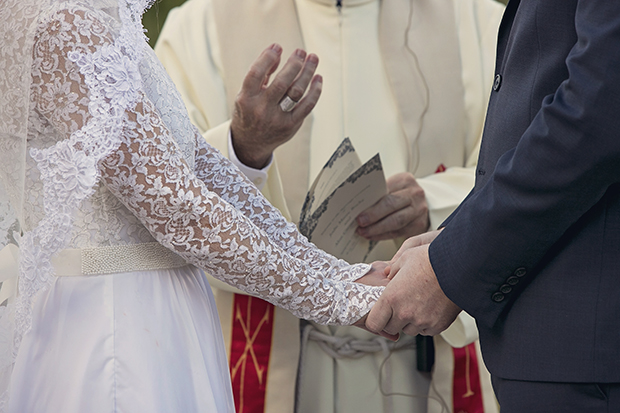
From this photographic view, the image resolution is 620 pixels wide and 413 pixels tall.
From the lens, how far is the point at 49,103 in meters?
1.18

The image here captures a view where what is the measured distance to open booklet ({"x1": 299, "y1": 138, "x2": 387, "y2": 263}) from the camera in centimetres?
192

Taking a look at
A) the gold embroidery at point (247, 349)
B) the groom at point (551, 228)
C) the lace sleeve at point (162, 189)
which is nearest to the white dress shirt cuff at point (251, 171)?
the gold embroidery at point (247, 349)

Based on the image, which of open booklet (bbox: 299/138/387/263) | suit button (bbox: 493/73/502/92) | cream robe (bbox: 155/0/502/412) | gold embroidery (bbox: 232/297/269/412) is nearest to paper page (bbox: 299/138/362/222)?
open booklet (bbox: 299/138/387/263)

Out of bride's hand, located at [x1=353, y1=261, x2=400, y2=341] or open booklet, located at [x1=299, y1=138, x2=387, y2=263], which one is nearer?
bride's hand, located at [x1=353, y1=261, x2=400, y2=341]

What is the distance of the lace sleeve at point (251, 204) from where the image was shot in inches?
65.4

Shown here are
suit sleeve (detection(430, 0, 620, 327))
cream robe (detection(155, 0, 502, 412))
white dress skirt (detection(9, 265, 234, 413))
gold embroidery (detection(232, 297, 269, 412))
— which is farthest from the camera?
cream robe (detection(155, 0, 502, 412))

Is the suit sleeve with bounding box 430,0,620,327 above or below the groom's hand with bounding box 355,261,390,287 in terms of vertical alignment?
above

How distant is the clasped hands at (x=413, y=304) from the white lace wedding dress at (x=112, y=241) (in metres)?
0.12

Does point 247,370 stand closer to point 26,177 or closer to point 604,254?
point 26,177

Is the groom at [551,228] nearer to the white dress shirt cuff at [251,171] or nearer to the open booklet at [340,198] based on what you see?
the open booklet at [340,198]

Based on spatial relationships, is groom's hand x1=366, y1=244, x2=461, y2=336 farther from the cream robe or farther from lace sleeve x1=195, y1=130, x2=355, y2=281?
the cream robe

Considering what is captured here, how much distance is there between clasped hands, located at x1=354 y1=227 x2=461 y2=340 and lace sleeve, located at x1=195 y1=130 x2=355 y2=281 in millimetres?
192

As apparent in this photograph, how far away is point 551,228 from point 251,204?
30.7 inches

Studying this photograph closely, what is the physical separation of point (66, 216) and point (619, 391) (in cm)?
102
